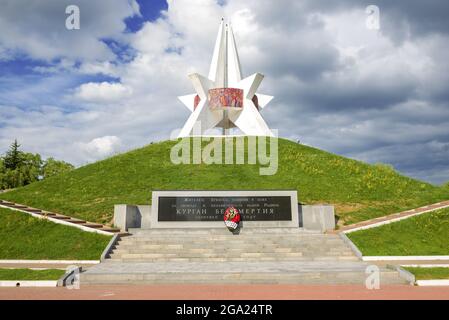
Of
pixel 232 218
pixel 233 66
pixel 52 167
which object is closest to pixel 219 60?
pixel 233 66

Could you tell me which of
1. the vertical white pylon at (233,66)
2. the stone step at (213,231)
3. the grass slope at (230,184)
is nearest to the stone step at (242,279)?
the stone step at (213,231)

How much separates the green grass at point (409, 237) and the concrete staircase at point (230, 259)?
939 mm

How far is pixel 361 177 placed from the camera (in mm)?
26203

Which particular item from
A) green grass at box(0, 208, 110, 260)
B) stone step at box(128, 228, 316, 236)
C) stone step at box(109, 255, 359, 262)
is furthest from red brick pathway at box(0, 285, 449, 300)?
stone step at box(128, 228, 316, 236)

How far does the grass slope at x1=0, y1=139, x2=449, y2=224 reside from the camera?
2177 cm

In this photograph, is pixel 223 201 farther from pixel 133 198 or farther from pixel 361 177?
pixel 361 177

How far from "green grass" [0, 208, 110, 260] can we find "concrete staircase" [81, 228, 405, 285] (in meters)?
0.96

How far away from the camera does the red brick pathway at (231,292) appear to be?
798 centimetres

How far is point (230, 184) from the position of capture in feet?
78.3

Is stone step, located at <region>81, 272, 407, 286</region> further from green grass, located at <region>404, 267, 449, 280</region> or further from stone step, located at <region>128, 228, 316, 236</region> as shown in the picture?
stone step, located at <region>128, 228, 316, 236</region>

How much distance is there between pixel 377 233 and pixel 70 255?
12034mm

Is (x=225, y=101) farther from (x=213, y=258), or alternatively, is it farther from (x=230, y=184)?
(x=213, y=258)

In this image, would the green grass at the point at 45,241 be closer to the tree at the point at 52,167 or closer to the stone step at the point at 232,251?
the stone step at the point at 232,251

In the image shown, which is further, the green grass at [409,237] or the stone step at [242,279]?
the green grass at [409,237]
